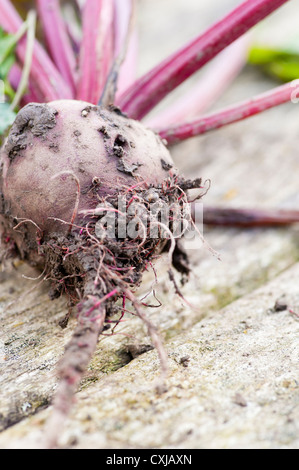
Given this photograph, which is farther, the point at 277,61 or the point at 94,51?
the point at 277,61

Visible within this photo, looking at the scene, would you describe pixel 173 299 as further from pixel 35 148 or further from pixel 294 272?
pixel 35 148

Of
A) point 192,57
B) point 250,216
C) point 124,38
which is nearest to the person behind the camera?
point 192,57

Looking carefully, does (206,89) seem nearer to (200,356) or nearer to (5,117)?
(5,117)

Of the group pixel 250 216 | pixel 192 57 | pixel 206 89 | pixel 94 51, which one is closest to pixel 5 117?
pixel 94 51
